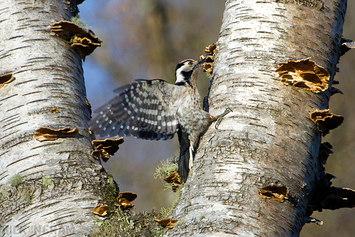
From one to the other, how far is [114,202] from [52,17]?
125cm

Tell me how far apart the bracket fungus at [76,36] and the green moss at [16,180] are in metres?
0.91

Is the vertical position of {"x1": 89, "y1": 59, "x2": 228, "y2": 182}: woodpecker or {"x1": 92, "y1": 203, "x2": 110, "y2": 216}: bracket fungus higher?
{"x1": 89, "y1": 59, "x2": 228, "y2": 182}: woodpecker

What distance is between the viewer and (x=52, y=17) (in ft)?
8.00

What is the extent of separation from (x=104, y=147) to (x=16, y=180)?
0.48 metres

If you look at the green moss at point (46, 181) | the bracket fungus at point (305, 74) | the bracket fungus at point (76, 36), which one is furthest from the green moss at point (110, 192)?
the bracket fungus at point (305, 74)

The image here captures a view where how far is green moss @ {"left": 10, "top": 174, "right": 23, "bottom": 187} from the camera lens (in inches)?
74.2

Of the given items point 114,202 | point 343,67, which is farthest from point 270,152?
point 343,67

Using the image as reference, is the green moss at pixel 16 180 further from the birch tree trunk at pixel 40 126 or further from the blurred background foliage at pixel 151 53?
the blurred background foliage at pixel 151 53

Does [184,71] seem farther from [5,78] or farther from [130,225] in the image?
[130,225]

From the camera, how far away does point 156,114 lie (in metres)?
2.88

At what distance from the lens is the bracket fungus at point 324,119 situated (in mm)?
1793

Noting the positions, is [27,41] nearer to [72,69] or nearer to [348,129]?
[72,69]

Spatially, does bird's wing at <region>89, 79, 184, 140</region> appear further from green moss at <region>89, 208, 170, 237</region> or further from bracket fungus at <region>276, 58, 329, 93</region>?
bracket fungus at <region>276, 58, 329, 93</region>

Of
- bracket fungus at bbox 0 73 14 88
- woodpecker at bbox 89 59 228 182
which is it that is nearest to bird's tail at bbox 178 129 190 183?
woodpecker at bbox 89 59 228 182
